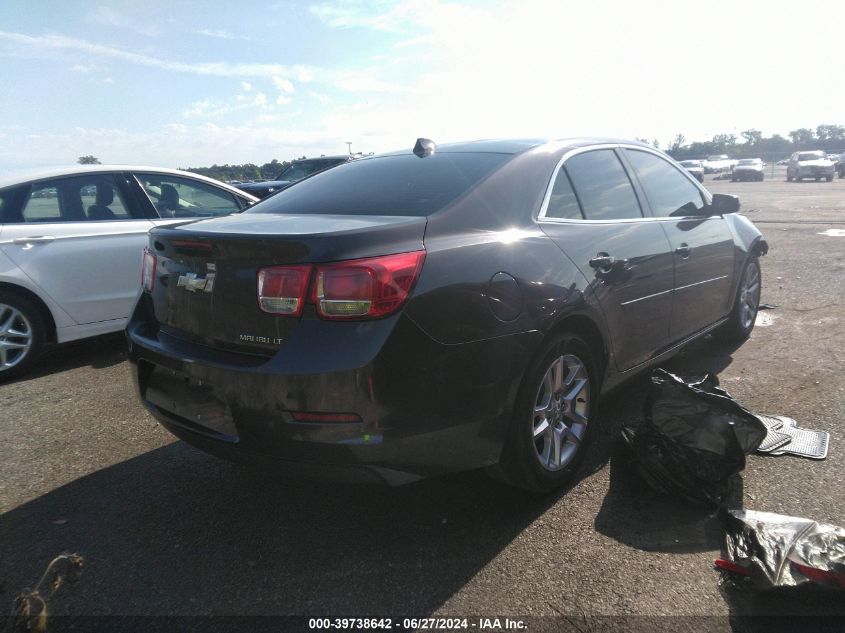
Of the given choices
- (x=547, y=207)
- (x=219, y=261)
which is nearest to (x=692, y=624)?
(x=547, y=207)

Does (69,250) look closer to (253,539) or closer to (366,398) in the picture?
(253,539)

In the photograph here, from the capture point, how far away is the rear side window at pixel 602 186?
3.29 metres

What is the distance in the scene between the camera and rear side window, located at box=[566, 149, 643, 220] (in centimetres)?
329

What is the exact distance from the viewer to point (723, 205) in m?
4.45

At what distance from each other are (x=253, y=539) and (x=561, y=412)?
1461 millimetres

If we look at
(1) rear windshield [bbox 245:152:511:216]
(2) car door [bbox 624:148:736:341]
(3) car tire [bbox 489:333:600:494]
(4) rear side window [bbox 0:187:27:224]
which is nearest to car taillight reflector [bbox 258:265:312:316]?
(1) rear windshield [bbox 245:152:511:216]

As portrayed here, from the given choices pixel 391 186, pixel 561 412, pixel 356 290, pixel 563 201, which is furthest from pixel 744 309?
pixel 356 290

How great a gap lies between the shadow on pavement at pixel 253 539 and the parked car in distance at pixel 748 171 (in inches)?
1709

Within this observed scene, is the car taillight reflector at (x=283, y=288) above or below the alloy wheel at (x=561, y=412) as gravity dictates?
above

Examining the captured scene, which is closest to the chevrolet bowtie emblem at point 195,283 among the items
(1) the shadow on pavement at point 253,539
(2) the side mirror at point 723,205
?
(1) the shadow on pavement at point 253,539

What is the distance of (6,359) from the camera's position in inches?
188

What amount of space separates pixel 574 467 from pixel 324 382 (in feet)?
4.70

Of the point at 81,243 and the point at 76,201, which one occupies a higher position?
the point at 76,201

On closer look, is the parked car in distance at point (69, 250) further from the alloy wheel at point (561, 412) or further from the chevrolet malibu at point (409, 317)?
the alloy wheel at point (561, 412)
